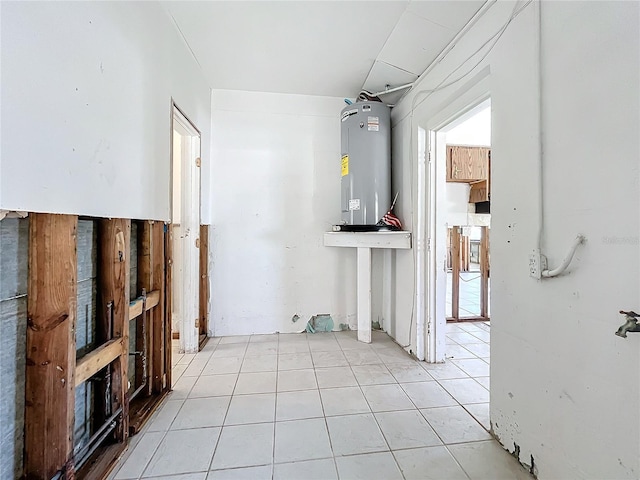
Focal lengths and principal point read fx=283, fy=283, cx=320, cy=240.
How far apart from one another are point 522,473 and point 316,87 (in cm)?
314

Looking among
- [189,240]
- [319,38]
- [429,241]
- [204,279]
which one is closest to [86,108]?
[189,240]

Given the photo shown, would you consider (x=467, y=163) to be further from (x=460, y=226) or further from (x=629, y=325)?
(x=629, y=325)

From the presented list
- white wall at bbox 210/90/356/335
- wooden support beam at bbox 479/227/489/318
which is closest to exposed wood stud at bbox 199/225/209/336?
white wall at bbox 210/90/356/335

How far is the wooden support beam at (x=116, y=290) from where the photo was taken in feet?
4.39

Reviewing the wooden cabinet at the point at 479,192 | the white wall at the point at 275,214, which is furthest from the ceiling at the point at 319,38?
the wooden cabinet at the point at 479,192

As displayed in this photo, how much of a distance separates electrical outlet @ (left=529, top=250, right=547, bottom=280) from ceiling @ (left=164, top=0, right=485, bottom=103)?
137cm

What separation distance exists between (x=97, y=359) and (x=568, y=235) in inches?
77.7

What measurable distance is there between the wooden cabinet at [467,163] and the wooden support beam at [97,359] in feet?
11.7

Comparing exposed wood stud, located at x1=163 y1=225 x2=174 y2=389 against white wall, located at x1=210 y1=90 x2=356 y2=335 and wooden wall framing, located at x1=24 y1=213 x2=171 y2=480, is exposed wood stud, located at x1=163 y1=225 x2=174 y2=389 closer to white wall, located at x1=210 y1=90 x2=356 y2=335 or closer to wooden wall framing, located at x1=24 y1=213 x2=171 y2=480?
wooden wall framing, located at x1=24 y1=213 x2=171 y2=480

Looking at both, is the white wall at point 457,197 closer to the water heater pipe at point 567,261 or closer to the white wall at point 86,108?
the water heater pipe at point 567,261

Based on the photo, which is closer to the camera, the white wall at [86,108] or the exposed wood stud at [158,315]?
the white wall at [86,108]

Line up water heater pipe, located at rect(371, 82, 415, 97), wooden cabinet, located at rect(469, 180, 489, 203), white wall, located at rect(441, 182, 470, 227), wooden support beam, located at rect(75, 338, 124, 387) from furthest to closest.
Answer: white wall, located at rect(441, 182, 470, 227), wooden cabinet, located at rect(469, 180, 489, 203), water heater pipe, located at rect(371, 82, 415, 97), wooden support beam, located at rect(75, 338, 124, 387)

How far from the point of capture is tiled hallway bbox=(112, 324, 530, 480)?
128 centimetres

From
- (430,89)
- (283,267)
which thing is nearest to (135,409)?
(283,267)
